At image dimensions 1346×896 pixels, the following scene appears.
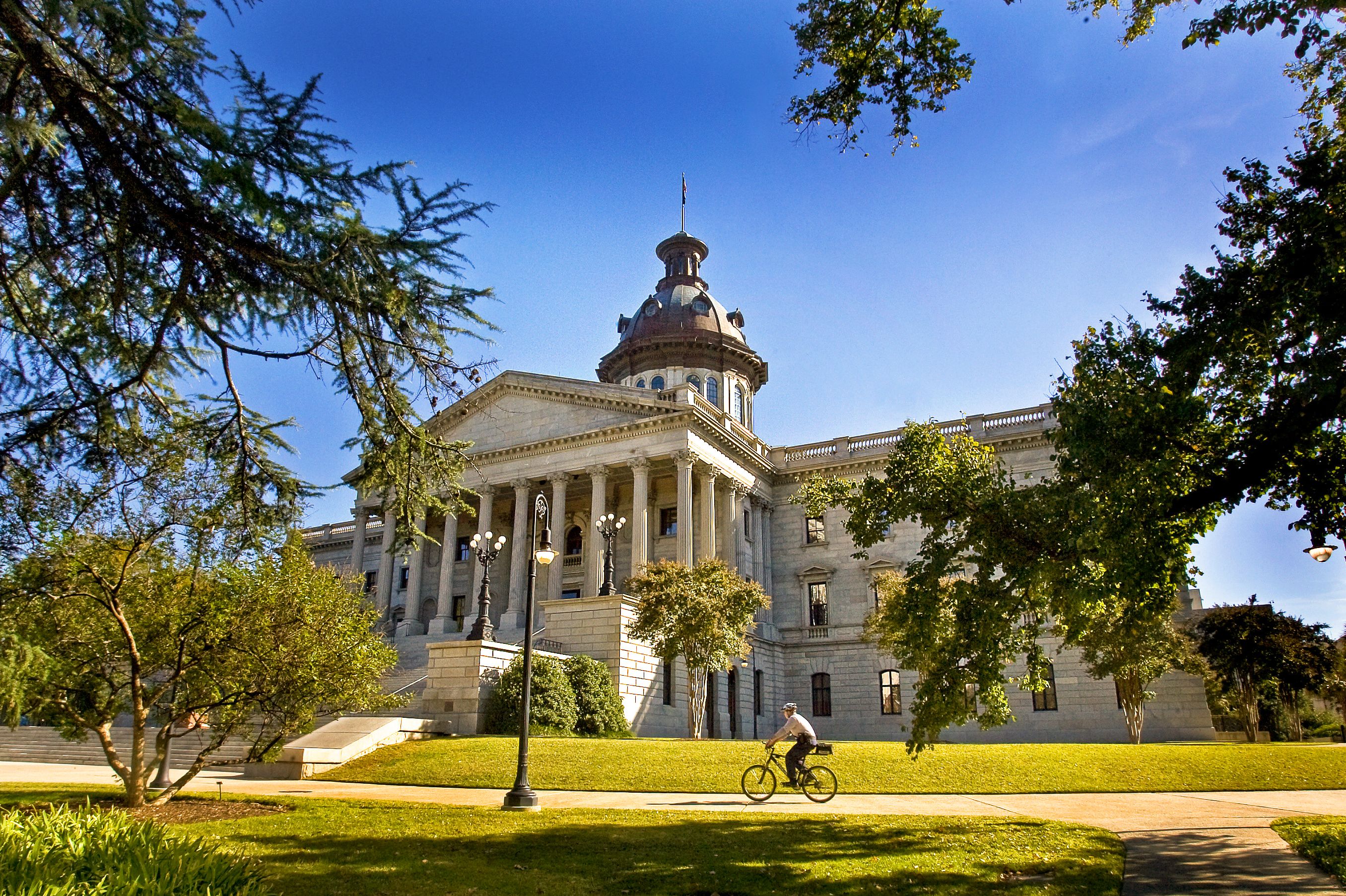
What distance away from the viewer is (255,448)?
10078mm

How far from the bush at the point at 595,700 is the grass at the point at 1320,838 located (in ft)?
59.8

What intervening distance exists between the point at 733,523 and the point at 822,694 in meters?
9.19

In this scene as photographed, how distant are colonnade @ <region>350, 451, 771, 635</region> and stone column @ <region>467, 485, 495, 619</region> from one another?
50 millimetres

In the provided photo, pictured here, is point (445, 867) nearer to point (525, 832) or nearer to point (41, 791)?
point (525, 832)

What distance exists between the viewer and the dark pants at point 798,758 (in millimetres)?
14641

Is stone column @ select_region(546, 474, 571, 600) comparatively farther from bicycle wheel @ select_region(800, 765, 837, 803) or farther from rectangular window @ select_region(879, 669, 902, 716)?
bicycle wheel @ select_region(800, 765, 837, 803)

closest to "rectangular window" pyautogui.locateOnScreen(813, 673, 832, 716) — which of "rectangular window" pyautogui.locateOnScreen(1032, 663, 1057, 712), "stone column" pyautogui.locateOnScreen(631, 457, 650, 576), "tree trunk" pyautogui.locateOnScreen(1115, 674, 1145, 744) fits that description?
"rectangular window" pyautogui.locateOnScreen(1032, 663, 1057, 712)

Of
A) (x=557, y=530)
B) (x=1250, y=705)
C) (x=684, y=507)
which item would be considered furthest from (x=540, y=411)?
(x=1250, y=705)

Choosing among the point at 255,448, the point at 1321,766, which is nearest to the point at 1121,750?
the point at 1321,766

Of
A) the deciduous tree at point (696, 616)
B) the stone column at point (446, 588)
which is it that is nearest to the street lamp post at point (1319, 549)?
the deciduous tree at point (696, 616)

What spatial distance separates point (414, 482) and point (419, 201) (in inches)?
131

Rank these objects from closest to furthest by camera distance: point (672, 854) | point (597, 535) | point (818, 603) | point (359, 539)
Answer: point (672, 854)
point (597, 535)
point (818, 603)
point (359, 539)

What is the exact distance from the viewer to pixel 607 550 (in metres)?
36.4

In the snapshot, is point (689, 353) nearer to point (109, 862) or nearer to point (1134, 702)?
point (1134, 702)
